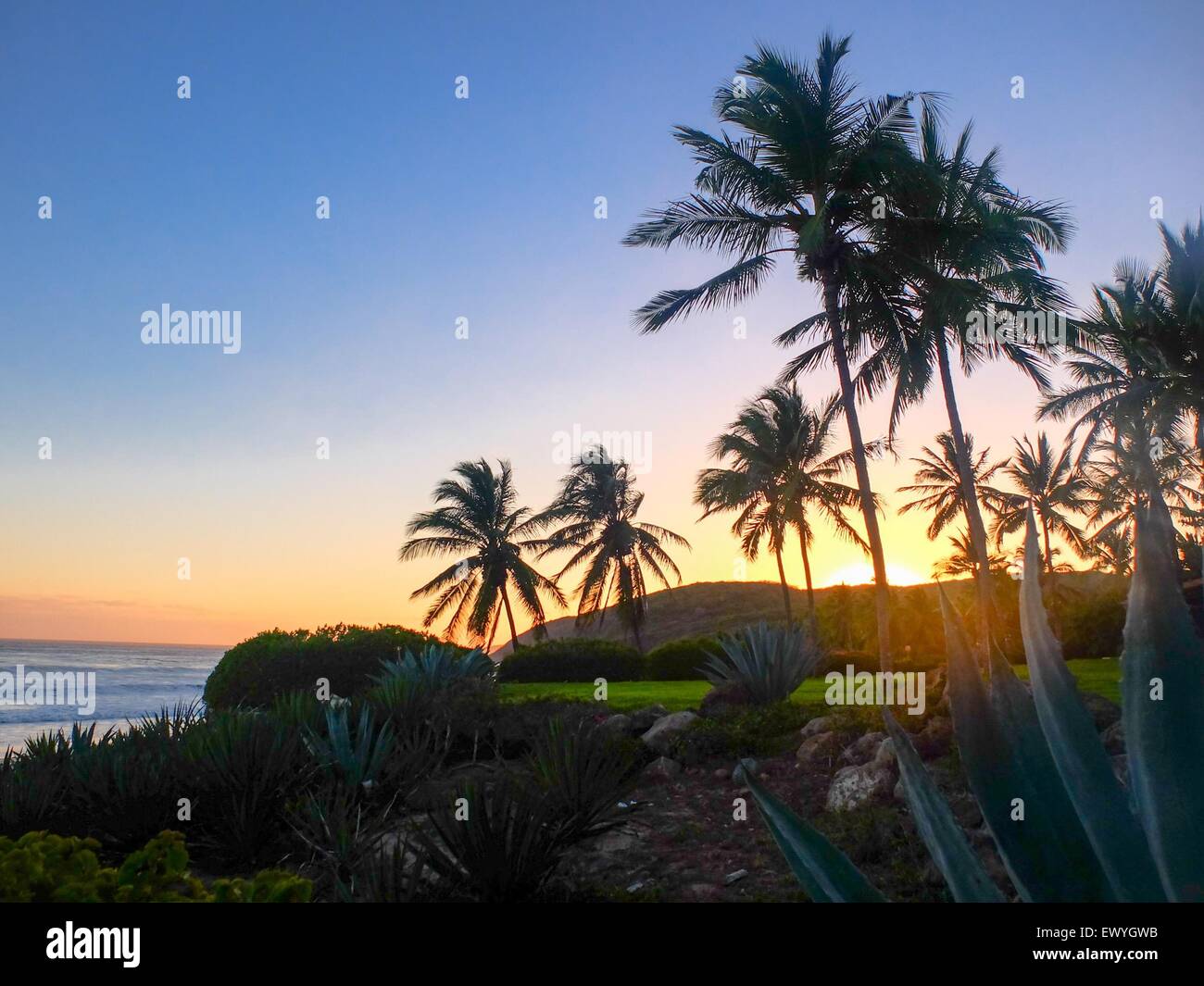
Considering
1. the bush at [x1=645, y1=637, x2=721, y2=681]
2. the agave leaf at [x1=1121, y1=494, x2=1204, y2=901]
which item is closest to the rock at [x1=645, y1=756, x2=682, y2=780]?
the agave leaf at [x1=1121, y1=494, x2=1204, y2=901]

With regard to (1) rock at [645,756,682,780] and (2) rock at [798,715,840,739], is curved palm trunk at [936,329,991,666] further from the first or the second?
(1) rock at [645,756,682,780]

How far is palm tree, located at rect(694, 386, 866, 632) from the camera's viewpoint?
29906mm

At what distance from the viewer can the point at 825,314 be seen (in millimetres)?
16422

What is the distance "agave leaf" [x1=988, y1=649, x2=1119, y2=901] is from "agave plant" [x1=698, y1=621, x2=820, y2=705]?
10870 millimetres

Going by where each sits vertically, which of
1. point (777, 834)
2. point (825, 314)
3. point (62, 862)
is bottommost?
point (62, 862)

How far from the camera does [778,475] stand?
31.5m

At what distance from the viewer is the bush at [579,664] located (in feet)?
92.5

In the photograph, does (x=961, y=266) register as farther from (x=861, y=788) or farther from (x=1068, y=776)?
(x=1068, y=776)

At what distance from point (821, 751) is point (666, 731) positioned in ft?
6.86

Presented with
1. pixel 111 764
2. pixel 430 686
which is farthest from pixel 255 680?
pixel 111 764

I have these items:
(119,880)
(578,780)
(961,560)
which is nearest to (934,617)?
(961,560)

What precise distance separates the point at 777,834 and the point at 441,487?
33926mm

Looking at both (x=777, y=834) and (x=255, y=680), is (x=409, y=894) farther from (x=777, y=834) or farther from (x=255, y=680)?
(x=255, y=680)
